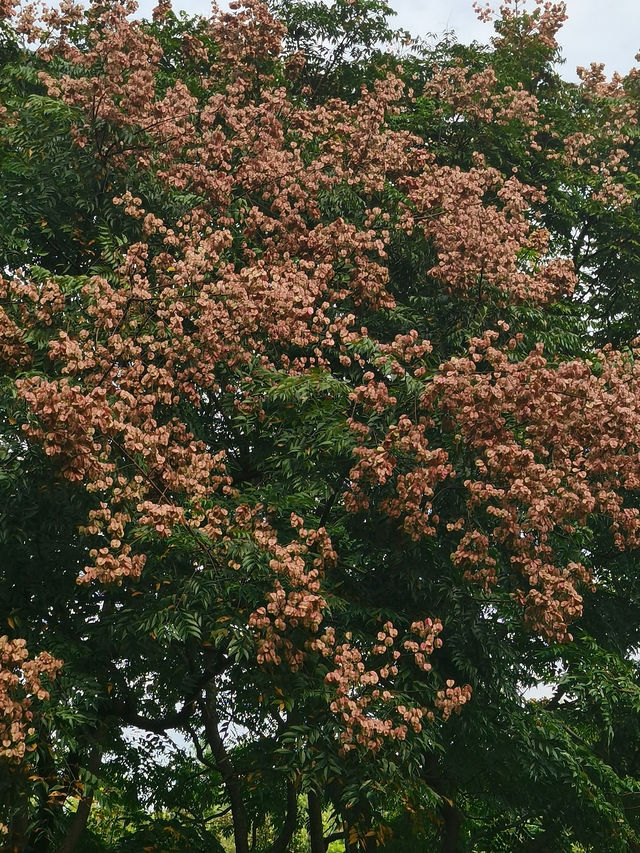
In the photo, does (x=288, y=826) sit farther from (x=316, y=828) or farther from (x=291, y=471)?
(x=291, y=471)

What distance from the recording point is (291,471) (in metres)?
9.85

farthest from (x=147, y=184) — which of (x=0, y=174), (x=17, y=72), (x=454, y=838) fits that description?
(x=454, y=838)

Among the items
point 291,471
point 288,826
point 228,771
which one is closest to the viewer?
point 291,471

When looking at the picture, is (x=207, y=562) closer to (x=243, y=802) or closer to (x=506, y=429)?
(x=506, y=429)

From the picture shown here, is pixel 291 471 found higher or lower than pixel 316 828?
higher

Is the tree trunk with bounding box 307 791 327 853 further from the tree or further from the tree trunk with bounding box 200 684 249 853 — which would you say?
the tree trunk with bounding box 200 684 249 853

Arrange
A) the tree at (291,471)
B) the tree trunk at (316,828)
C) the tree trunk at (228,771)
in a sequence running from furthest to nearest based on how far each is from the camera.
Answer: the tree trunk at (316,828) → the tree trunk at (228,771) → the tree at (291,471)

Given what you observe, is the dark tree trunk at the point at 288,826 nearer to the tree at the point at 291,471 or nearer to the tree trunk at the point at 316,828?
the tree at the point at 291,471

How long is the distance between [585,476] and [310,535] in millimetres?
2576

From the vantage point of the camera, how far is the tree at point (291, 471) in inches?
348

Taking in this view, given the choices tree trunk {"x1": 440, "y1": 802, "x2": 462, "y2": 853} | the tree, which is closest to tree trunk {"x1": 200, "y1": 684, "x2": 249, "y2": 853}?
the tree

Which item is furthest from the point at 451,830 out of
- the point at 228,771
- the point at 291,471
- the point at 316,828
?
the point at 291,471

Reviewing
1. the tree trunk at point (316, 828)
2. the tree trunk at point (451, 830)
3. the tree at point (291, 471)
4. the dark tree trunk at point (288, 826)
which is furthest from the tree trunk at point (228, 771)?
the tree trunk at point (451, 830)

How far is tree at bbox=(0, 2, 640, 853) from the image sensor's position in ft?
29.0
